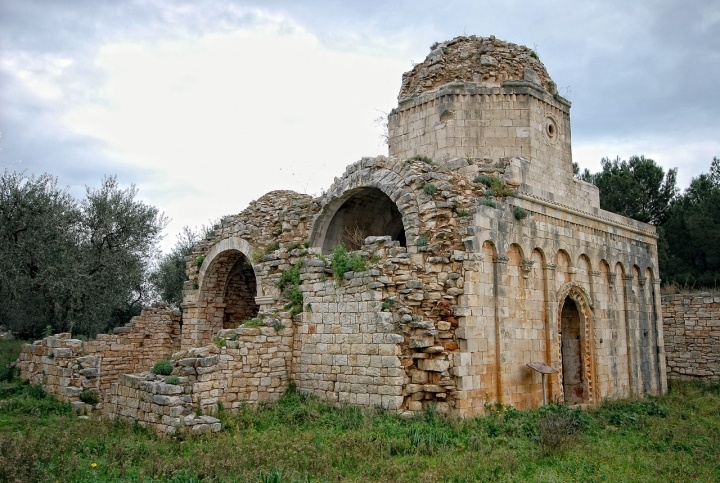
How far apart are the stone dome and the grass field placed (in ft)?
26.4

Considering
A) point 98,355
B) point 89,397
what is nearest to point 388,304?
point 89,397

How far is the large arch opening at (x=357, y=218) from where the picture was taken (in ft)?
48.4

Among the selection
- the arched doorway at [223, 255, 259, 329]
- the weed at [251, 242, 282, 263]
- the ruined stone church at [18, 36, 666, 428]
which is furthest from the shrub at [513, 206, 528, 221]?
the arched doorway at [223, 255, 259, 329]

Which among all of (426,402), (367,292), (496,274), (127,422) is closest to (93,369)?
(127,422)

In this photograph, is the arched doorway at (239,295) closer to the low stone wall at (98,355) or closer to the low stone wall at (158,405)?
the low stone wall at (98,355)

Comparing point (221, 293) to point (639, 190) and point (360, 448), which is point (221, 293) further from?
point (639, 190)

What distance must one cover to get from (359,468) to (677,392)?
13160 millimetres

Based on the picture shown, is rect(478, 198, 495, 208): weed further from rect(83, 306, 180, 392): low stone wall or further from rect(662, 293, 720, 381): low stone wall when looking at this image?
rect(662, 293, 720, 381): low stone wall

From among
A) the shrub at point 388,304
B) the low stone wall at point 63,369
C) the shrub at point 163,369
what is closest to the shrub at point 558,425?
the shrub at point 388,304

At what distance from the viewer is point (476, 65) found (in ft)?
49.5

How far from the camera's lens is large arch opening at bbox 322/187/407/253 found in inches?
580

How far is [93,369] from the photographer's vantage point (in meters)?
13.7

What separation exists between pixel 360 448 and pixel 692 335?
50.5 feet

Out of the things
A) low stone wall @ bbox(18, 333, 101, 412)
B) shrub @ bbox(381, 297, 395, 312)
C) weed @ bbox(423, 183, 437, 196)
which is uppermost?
weed @ bbox(423, 183, 437, 196)
